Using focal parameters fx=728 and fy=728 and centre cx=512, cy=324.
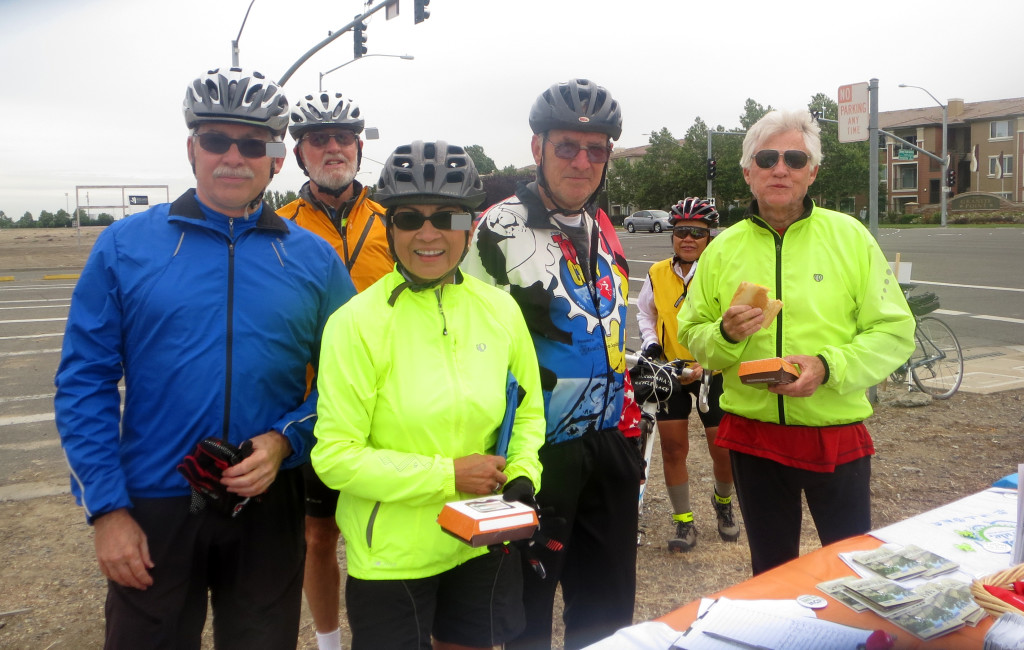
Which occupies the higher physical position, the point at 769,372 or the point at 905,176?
the point at 905,176

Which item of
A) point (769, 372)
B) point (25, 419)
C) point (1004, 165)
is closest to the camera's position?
point (769, 372)

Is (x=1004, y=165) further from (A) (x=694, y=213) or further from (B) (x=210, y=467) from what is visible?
(B) (x=210, y=467)

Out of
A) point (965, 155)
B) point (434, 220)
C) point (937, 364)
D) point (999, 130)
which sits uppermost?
point (999, 130)

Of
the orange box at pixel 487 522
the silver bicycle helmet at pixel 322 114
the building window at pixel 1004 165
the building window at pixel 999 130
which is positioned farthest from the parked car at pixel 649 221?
the orange box at pixel 487 522

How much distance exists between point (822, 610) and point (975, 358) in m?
8.93

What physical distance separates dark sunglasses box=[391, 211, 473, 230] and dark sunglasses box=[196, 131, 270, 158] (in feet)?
1.86

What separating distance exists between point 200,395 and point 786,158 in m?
2.21

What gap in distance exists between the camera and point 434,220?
222cm

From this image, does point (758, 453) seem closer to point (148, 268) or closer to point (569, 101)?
point (569, 101)

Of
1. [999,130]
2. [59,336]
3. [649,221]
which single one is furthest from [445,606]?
[999,130]

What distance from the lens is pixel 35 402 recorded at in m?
8.20

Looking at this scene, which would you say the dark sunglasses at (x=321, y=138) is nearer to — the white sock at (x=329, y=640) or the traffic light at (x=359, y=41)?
the white sock at (x=329, y=640)

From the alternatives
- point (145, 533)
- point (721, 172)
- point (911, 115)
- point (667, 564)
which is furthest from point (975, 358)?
point (911, 115)

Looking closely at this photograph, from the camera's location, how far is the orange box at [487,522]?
170 centimetres
